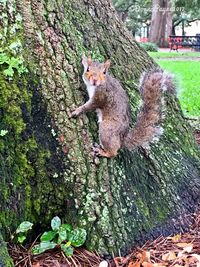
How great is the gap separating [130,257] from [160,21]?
24.2 metres

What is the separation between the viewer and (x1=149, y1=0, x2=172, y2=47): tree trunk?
24703 millimetres

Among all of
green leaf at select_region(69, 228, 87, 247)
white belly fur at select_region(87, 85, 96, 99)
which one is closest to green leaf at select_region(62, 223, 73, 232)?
green leaf at select_region(69, 228, 87, 247)

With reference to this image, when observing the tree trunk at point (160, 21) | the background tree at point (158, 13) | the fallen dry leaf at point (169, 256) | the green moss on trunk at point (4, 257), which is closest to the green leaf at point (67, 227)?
the green moss on trunk at point (4, 257)

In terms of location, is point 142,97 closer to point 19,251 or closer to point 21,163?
point 21,163

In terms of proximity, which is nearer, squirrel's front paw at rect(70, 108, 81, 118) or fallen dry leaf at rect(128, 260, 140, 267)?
fallen dry leaf at rect(128, 260, 140, 267)

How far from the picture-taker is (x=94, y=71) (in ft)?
6.77

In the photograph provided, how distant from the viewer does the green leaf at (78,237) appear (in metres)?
1.94

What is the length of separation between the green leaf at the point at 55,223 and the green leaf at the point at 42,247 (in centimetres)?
6

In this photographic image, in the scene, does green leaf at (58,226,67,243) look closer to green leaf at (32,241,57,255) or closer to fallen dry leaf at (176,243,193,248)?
green leaf at (32,241,57,255)

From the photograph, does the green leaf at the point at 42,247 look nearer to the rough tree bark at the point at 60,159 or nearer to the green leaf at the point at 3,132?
the rough tree bark at the point at 60,159

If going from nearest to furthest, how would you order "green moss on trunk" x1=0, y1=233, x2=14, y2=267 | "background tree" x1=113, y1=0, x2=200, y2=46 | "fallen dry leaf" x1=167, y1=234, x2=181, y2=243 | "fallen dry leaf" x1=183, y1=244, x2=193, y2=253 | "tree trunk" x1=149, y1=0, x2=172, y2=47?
1. "green moss on trunk" x1=0, y1=233, x2=14, y2=267
2. "fallen dry leaf" x1=183, y1=244, x2=193, y2=253
3. "fallen dry leaf" x1=167, y1=234, x2=181, y2=243
4. "background tree" x1=113, y1=0, x2=200, y2=46
5. "tree trunk" x1=149, y1=0, x2=172, y2=47

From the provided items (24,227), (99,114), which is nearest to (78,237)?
(24,227)

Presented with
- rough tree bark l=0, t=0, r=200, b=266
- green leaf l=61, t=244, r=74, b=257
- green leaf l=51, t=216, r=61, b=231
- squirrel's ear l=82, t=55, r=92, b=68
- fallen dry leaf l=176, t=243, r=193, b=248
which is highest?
squirrel's ear l=82, t=55, r=92, b=68

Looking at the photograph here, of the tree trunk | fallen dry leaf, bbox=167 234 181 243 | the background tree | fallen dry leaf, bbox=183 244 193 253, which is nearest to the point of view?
fallen dry leaf, bbox=183 244 193 253
